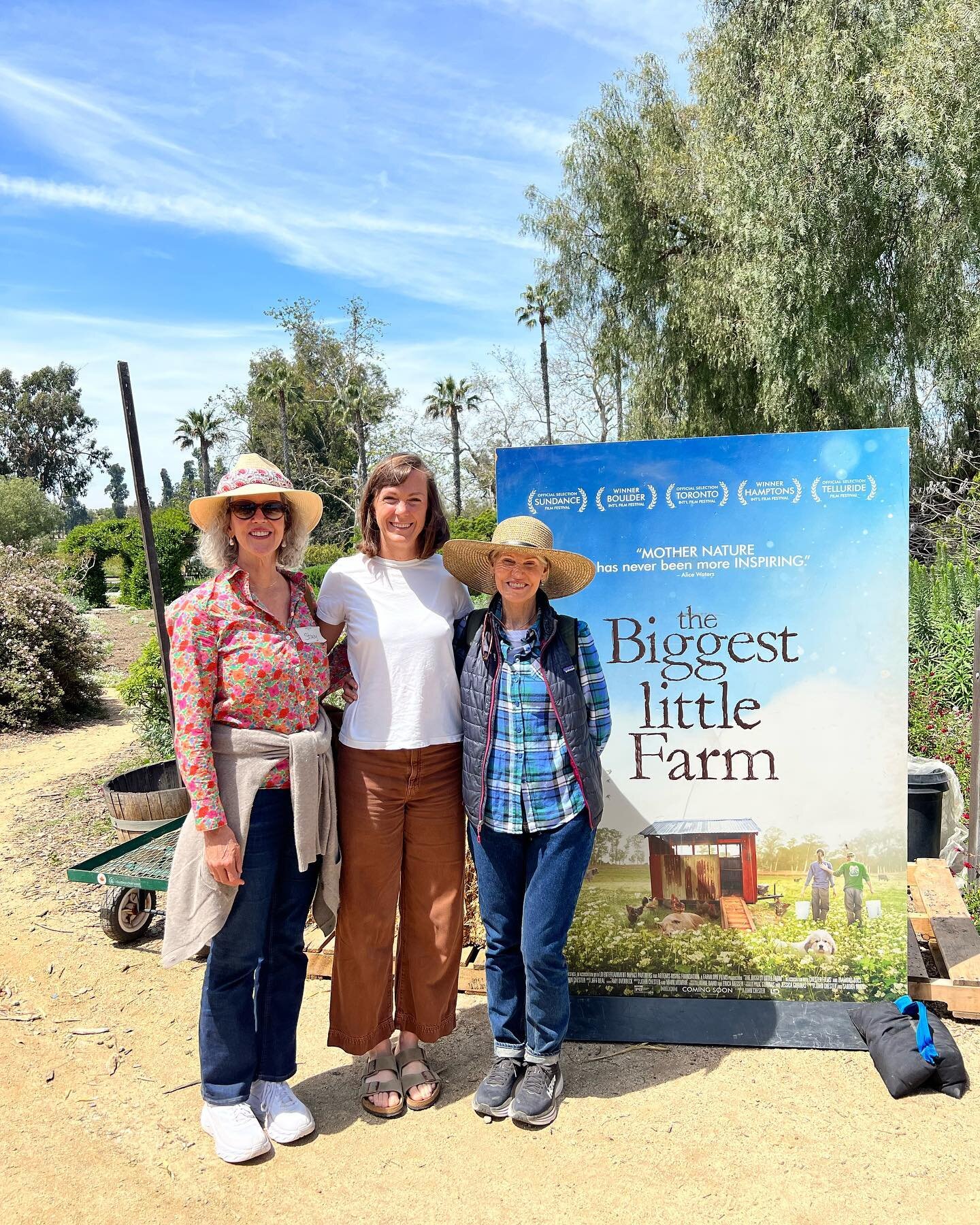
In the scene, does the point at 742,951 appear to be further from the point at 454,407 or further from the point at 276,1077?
the point at 454,407

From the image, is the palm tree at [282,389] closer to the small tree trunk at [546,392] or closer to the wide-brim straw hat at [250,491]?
the small tree trunk at [546,392]

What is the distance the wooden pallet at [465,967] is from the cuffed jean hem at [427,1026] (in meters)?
0.59

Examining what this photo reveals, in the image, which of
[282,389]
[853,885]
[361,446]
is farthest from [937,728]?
[282,389]

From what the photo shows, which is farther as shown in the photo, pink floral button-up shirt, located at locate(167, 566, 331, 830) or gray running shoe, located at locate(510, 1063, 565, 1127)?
gray running shoe, located at locate(510, 1063, 565, 1127)

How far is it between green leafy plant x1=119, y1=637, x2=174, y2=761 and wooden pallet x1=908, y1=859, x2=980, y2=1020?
15.0 ft

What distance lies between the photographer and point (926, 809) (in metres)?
4.27

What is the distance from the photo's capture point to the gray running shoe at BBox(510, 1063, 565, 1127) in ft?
8.52

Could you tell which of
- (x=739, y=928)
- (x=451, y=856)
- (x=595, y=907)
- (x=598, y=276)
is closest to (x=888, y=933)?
(x=739, y=928)

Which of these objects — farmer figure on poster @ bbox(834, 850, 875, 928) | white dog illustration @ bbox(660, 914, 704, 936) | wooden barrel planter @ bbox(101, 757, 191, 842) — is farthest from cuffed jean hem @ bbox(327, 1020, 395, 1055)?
wooden barrel planter @ bbox(101, 757, 191, 842)

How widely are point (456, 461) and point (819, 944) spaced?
32.4 meters

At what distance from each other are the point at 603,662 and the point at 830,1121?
4.85 ft

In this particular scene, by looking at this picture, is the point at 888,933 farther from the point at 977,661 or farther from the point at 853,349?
the point at 853,349

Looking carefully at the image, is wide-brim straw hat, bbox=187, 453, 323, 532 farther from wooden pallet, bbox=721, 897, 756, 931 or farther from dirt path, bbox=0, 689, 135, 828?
dirt path, bbox=0, 689, 135, 828

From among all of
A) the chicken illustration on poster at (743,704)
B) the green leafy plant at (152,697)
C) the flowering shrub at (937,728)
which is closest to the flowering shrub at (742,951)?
the chicken illustration on poster at (743,704)
